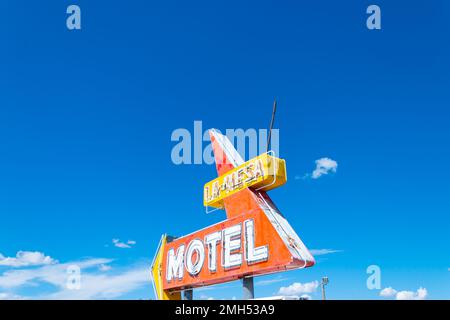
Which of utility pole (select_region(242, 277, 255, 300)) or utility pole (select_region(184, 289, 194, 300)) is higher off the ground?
utility pole (select_region(242, 277, 255, 300))

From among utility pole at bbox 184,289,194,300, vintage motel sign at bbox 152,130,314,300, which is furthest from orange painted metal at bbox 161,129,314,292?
utility pole at bbox 184,289,194,300

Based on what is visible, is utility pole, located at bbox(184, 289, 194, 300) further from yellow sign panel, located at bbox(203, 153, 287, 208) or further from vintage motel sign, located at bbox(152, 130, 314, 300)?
yellow sign panel, located at bbox(203, 153, 287, 208)

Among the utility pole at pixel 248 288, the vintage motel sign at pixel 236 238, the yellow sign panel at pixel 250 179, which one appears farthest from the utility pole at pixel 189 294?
the utility pole at pixel 248 288

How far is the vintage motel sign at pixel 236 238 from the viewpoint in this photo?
840 inches

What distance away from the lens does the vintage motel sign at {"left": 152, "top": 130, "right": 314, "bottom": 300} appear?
70.0 ft

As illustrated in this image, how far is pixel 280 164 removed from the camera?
2362 centimetres

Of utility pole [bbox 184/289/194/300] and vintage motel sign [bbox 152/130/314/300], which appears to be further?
utility pole [bbox 184/289/194/300]

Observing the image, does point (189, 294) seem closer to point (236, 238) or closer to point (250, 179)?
point (236, 238)

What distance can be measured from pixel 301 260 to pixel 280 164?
18.8 ft

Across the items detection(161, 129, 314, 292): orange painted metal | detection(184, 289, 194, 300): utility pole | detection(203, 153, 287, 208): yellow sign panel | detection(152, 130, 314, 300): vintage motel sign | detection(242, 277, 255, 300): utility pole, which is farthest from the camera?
detection(184, 289, 194, 300): utility pole

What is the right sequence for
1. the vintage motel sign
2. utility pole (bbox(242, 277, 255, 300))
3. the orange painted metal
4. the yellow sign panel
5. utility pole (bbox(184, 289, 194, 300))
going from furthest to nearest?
utility pole (bbox(184, 289, 194, 300))
the yellow sign panel
utility pole (bbox(242, 277, 255, 300))
the vintage motel sign
the orange painted metal
